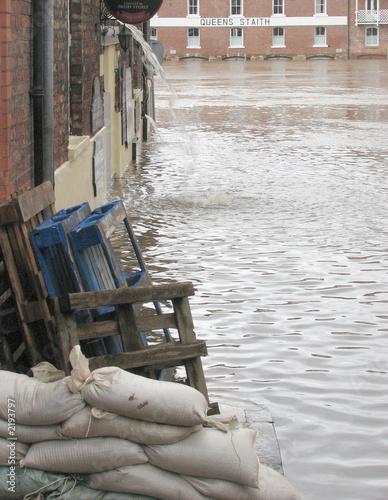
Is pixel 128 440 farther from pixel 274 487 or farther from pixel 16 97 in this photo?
pixel 16 97

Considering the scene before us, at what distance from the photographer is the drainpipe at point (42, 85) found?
18.9ft

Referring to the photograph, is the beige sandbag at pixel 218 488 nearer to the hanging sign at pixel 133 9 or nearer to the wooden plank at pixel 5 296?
the wooden plank at pixel 5 296

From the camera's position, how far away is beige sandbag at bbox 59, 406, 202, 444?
3439 mm

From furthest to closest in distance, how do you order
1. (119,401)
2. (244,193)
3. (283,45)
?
(283,45)
(244,193)
(119,401)

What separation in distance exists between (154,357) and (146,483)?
642mm

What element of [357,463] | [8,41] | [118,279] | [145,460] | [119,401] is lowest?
[357,463]

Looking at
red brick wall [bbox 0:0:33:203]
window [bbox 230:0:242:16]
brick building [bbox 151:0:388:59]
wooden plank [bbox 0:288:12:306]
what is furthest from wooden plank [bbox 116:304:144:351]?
window [bbox 230:0:242:16]

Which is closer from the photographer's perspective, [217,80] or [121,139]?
[121,139]

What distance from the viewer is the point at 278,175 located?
13031 millimetres

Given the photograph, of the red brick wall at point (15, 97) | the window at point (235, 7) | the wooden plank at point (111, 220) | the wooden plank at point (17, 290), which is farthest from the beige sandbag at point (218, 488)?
the window at point (235, 7)

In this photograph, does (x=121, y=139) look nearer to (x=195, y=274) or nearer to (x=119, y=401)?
(x=195, y=274)

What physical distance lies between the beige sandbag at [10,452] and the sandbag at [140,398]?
358mm

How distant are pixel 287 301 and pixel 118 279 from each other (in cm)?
281

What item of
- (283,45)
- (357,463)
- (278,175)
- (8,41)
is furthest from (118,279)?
(283,45)
